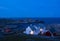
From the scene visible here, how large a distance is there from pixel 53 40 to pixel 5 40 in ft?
5.47

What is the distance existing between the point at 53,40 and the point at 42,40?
406 mm

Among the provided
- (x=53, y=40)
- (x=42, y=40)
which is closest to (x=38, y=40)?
(x=42, y=40)

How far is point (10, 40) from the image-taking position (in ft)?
20.3

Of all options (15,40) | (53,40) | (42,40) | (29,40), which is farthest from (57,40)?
(15,40)

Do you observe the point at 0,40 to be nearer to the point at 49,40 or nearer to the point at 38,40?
the point at 38,40

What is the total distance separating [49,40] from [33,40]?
1.86 ft

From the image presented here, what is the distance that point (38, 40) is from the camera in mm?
6180

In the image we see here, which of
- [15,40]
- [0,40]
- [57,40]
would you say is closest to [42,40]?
[57,40]

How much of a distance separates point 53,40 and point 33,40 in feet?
2.37

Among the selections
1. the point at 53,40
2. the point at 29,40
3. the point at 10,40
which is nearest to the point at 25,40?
the point at 29,40

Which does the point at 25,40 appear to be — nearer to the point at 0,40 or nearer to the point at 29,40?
the point at 29,40

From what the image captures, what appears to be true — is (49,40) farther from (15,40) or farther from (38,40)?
(15,40)

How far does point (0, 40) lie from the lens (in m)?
6.15

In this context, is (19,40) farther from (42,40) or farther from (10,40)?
(42,40)
